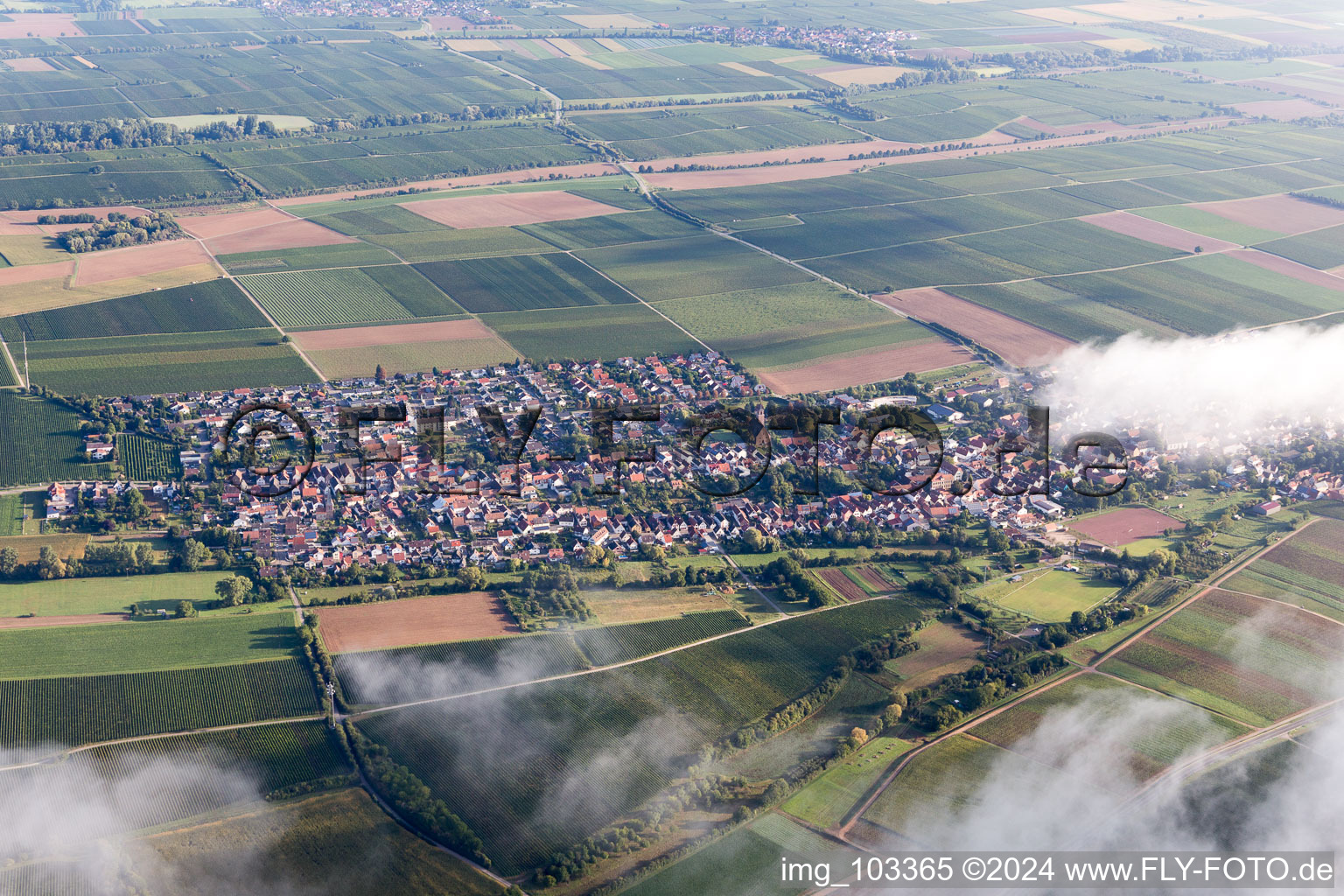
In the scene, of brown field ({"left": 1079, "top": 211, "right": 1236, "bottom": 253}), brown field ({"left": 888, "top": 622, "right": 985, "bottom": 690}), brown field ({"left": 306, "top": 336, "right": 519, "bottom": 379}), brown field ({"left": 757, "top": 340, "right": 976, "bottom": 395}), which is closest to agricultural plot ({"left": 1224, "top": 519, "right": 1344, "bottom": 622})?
brown field ({"left": 888, "top": 622, "right": 985, "bottom": 690})

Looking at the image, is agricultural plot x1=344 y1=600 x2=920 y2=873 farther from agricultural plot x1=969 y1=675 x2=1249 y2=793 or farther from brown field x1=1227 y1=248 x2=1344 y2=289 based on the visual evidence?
brown field x1=1227 y1=248 x2=1344 y2=289

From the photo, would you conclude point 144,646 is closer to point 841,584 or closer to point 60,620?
point 60,620

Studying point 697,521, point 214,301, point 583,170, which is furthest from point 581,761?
point 583,170

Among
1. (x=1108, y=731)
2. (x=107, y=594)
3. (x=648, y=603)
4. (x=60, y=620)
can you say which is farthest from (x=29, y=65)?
(x=1108, y=731)

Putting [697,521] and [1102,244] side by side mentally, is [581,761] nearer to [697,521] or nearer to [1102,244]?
[697,521]

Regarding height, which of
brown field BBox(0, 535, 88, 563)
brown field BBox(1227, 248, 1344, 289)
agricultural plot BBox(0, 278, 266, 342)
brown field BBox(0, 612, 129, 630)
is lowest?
brown field BBox(0, 612, 129, 630)

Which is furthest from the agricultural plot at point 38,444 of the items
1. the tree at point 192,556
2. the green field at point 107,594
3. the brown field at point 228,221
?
the brown field at point 228,221

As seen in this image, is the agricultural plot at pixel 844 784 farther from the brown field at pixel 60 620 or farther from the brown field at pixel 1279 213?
the brown field at pixel 1279 213
